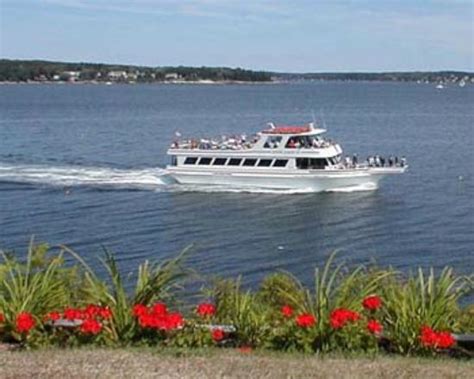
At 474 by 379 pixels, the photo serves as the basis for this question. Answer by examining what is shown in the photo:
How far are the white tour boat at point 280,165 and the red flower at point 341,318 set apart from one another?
4499 cm

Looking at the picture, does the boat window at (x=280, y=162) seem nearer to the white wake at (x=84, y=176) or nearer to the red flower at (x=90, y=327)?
the white wake at (x=84, y=176)

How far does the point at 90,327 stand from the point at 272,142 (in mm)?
46832

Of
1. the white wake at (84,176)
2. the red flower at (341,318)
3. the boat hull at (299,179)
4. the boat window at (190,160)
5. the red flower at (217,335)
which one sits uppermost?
the red flower at (341,318)

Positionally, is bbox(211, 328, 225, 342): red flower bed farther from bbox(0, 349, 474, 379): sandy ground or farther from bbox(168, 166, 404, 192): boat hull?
bbox(168, 166, 404, 192): boat hull

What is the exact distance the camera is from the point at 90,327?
9.87 m

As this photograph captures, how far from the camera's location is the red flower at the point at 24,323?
9773mm

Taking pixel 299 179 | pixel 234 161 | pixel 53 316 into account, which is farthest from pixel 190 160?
pixel 53 316

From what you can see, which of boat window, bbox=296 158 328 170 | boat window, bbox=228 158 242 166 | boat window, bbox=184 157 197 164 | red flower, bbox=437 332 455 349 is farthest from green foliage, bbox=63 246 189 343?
boat window, bbox=184 157 197 164

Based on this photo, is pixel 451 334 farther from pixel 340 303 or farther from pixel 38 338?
pixel 38 338

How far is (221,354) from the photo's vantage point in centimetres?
948

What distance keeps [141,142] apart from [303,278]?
→ 56993mm

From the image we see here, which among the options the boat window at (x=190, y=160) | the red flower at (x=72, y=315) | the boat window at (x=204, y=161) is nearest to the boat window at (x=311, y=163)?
the boat window at (x=204, y=161)

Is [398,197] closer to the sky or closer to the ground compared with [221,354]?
closer to the ground

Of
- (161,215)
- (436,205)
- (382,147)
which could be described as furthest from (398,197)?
(382,147)
